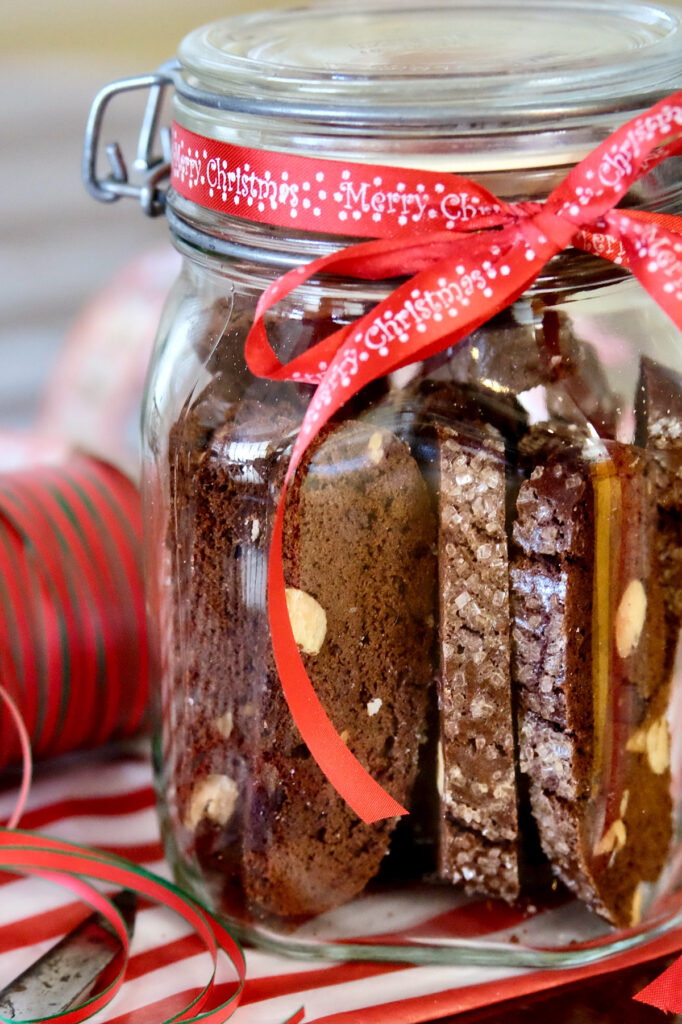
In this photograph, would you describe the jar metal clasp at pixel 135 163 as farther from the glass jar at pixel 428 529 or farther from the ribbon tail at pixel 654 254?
the ribbon tail at pixel 654 254

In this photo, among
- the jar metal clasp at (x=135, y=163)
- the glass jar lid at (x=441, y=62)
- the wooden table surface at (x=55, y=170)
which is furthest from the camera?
the wooden table surface at (x=55, y=170)

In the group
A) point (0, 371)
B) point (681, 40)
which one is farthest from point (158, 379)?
point (0, 371)

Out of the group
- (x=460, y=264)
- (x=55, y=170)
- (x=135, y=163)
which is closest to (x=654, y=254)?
(x=460, y=264)

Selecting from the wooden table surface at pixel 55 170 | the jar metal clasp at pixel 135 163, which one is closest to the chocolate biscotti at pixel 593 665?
the jar metal clasp at pixel 135 163

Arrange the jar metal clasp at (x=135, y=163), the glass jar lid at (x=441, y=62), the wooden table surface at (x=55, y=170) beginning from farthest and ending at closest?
the wooden table surface at (x=55, y=170) < the jar metal clasp at (x=135, y=163) < the glass jar lid at (x=441, y=62)

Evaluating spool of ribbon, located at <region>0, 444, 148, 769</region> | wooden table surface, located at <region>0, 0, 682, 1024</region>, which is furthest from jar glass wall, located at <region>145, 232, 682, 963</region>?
wooden table surface, located at <region>0, 0, 682, 1024</region>

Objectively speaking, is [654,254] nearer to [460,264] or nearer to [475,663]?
[460,264]
